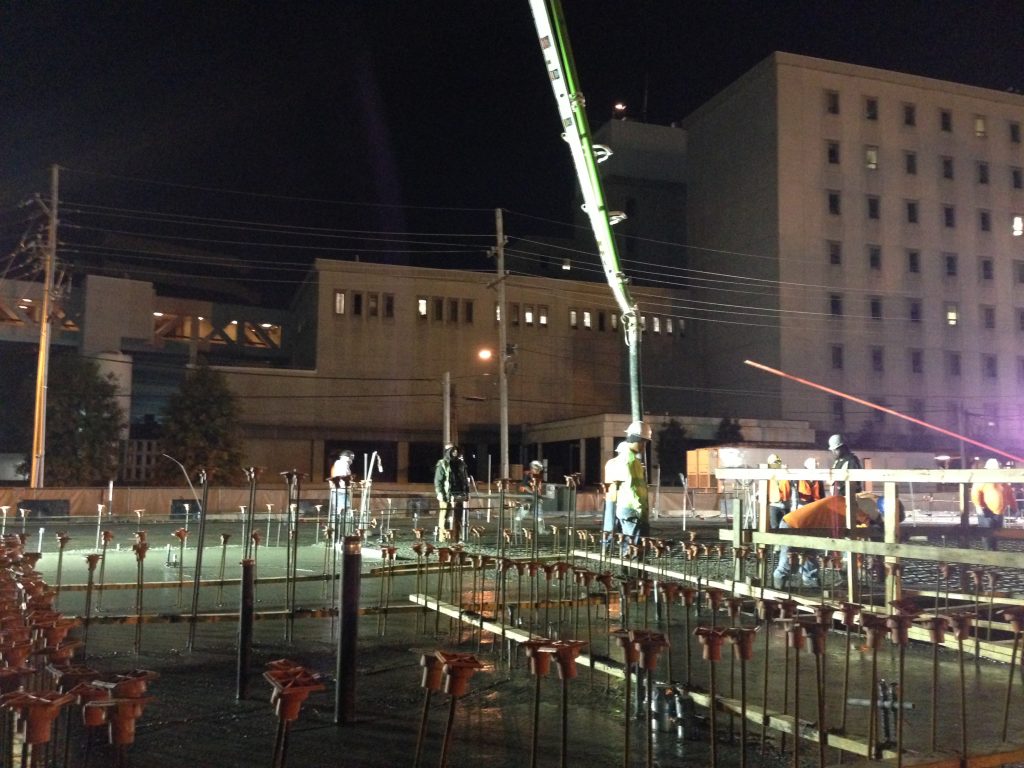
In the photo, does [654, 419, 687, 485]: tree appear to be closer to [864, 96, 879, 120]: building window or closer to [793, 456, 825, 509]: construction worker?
[864, 96, 879, 120]: building window

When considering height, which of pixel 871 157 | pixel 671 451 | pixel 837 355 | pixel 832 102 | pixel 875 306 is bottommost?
pixel 671 451

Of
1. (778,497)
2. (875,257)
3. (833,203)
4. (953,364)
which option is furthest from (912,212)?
(778,497)

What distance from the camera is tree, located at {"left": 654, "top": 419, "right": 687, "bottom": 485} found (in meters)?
45.1

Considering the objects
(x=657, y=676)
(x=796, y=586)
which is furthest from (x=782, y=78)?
(x=657, y=676)

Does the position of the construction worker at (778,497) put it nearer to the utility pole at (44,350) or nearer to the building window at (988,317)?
the utility pole at (44,350)

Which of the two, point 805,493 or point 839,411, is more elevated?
point 839,411

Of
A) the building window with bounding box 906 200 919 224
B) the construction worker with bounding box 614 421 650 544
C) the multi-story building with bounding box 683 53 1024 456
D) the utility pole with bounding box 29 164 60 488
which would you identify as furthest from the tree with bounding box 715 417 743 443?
the construction worker with bounding box 614 421 650 544

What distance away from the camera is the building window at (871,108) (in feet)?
174

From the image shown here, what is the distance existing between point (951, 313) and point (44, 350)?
4929cm

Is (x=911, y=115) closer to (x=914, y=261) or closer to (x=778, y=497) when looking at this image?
(x=914, y=261)

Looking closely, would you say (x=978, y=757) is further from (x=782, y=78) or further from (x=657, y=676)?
(x=782, y=78)

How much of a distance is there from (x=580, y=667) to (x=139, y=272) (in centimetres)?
5799

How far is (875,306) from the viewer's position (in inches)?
2072

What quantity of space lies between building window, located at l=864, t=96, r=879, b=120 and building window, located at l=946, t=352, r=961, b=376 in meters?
15.1
